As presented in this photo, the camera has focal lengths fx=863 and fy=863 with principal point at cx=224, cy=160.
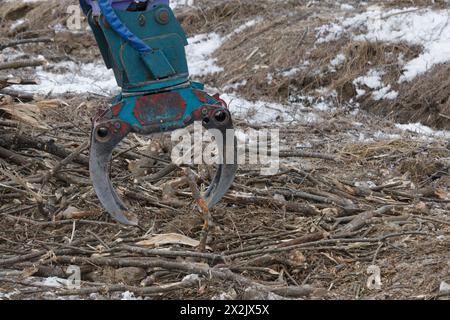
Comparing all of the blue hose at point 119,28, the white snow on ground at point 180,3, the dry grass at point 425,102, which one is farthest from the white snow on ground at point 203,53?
the blue hose at point 119,28

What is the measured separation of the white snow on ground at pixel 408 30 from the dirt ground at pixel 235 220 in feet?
5.68

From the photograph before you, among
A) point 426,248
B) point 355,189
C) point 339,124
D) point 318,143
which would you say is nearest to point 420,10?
A: point 339,124

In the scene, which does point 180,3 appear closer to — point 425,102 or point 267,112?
point 267,112

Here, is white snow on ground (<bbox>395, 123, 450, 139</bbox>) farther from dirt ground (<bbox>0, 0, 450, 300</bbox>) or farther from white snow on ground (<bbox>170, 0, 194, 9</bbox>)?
white snow on ground (<bbox>170, 0, 194, 9</bbox>)

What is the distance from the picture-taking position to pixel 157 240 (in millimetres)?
4160

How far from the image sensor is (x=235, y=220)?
4.50 m

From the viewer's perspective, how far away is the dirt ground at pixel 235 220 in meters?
3.79

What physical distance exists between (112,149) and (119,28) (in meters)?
0.52

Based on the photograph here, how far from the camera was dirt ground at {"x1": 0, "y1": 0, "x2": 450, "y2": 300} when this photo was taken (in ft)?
12.4

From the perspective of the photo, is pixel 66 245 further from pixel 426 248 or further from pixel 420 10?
pixel 420 10

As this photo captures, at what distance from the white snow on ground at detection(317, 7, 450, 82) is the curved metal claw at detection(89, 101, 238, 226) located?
15.9ft

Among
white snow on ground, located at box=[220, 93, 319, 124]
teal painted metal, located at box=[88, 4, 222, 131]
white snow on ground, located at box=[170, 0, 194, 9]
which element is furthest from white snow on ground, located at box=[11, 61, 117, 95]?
teal painted metal, located at box=[88, 4, 222, 131]

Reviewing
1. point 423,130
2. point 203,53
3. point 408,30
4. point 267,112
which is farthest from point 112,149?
point 203,53

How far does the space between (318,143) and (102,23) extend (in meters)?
3.17
